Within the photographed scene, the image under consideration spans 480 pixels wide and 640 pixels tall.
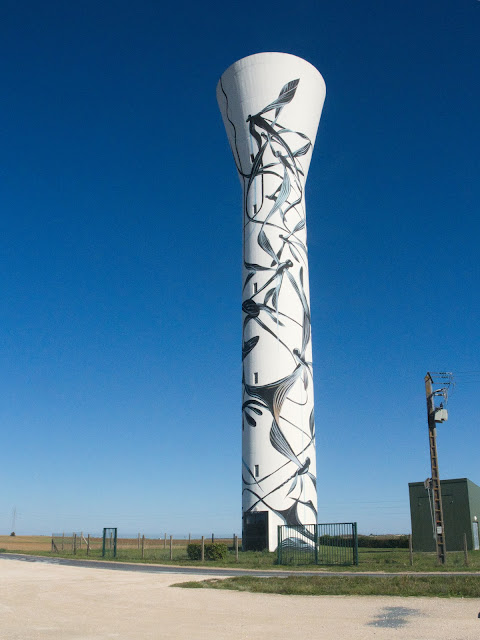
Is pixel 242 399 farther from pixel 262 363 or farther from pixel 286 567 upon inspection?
pixel 286 567

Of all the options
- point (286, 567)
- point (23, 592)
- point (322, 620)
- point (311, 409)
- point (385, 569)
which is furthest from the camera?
point (311, 409)

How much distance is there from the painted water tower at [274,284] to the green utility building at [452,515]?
12.7 metres

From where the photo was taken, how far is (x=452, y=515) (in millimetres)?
47938

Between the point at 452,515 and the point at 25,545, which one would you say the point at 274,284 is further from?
the point at 25,545

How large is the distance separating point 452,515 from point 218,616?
131 ft

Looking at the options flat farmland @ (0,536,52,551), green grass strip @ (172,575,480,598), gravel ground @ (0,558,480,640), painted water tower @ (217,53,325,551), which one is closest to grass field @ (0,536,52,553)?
flat farmland @ (0,536,52,551)

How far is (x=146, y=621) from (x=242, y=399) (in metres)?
31.0

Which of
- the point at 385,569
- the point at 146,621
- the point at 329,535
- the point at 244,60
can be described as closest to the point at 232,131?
the point at 244,60

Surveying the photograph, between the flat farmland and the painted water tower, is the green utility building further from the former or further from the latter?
the flat farmland

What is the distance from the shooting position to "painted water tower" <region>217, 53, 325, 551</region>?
39719 mm

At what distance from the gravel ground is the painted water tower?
22313 mm

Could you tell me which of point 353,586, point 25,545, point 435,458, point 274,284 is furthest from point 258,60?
point 25,545

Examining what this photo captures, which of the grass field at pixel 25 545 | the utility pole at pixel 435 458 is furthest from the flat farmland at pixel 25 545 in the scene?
the utility pole at pixel 435 458

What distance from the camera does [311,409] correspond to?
4247 cm
